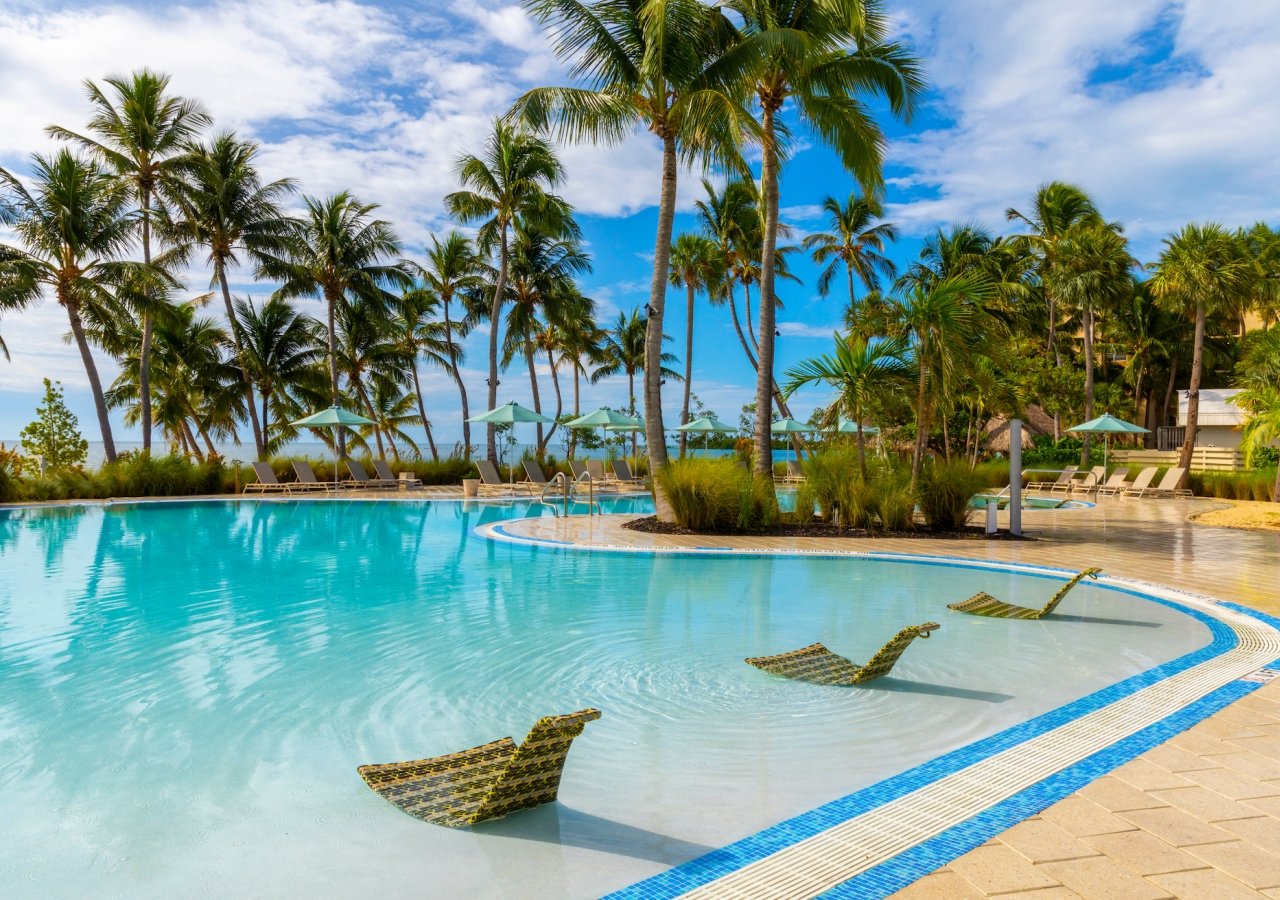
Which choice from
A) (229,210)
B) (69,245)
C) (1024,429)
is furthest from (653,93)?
(1024,429)

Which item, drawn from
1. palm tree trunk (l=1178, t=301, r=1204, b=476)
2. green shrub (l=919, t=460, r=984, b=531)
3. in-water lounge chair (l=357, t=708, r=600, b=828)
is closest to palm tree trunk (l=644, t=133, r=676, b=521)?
green shrub (l=919, t=460, r=984, b=531)

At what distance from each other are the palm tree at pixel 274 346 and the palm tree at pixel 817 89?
20.0 metres

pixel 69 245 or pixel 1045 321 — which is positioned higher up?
pixel 1045 321

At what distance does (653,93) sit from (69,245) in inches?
707

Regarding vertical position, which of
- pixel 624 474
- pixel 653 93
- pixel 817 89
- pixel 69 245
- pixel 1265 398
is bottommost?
pixel 624 474

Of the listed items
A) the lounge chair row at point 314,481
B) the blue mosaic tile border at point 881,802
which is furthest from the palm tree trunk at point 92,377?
the blue mosaic tile border at point 881,802

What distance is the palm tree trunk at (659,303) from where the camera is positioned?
13617 millimetres

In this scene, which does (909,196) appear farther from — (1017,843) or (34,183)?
(1017,843)

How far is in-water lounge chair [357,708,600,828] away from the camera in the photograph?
124 inches

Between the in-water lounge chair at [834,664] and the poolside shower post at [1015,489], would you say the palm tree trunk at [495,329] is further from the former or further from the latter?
the in-water lounge chair at [834,664]

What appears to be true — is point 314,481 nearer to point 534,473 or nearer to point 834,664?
point 534,473

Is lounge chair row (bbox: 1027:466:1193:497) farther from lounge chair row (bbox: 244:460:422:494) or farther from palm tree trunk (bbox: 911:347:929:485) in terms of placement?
lounge chair row (bbox: 244:460:422:494)

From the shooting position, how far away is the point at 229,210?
25875mm

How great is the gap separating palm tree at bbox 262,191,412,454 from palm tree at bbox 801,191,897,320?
15775mm
